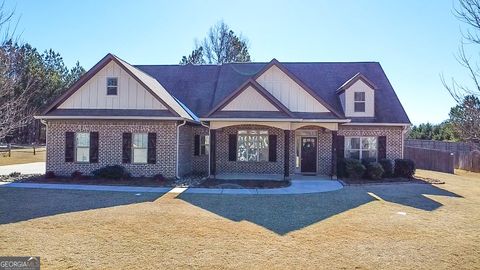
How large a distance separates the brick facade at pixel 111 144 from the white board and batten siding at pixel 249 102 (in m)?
3.10

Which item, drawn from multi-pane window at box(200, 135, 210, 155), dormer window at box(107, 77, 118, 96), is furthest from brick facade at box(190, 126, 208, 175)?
dormer window at box(107, 77, 118, 96)

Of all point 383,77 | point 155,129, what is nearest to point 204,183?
point 155,129

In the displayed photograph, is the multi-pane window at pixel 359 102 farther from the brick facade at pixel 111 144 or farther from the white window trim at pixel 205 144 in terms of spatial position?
the brick facade at pixel 111 144

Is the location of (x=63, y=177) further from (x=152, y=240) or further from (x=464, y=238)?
(x=464, y=238)

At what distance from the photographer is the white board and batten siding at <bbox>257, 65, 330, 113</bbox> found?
19031 millimetres

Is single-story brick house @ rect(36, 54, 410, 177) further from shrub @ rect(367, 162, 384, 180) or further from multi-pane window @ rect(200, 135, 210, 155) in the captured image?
shrub @ rect(367, 162, 384, 180)

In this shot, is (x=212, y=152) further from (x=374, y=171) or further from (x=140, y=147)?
(x=374, y=171)

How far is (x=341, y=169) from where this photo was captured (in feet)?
62.4

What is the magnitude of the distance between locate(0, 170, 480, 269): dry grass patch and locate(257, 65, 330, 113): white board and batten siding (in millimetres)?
→ 6595

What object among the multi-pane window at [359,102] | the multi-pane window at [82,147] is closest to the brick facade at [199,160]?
the multi-pane window at [82,147]

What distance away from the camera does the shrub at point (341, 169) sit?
1891 centimetres

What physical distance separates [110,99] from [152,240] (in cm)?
1184

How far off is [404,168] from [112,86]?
1579cm

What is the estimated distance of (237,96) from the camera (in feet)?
60.1
